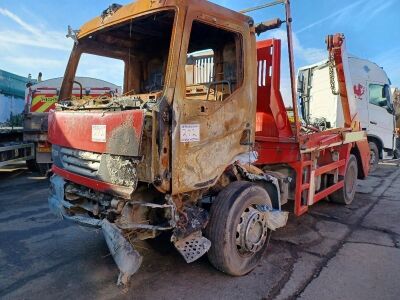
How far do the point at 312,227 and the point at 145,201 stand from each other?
3.03m

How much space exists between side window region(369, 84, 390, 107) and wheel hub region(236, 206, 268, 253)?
8293 millimetres

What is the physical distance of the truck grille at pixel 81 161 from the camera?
339cm

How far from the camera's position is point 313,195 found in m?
5.29

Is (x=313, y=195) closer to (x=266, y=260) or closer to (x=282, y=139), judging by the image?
(x=282, y=139)

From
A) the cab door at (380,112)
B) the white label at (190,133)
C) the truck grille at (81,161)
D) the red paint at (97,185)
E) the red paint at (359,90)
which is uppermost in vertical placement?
the red paint at (359,90)

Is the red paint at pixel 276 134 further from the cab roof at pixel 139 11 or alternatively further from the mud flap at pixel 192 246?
the mud flap at pixel 192 246

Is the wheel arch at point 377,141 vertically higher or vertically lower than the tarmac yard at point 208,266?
higher

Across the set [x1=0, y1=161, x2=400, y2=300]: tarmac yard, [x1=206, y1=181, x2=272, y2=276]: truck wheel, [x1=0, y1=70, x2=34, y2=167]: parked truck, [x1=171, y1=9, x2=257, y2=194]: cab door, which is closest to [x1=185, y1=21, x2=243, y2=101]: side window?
[x1=171, y1=9, x2=257, y2=194]: cab door

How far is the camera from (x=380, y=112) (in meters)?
11.0

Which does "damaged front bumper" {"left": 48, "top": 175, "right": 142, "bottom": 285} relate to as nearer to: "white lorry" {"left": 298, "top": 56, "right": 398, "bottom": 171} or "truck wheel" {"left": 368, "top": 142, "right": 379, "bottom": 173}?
"white lorry" {"left": 298, "top": 56, "right": 398, "bottom": 171}

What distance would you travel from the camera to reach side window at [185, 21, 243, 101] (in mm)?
3625

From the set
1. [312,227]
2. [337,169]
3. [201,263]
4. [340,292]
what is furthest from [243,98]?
[337,169]

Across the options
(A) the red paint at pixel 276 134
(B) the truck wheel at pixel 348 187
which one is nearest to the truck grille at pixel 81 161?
(A) the red paint at pixel 276 134

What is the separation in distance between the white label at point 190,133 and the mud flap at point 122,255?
0.93 metres
